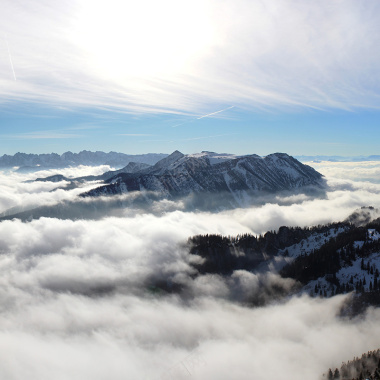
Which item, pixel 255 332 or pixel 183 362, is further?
pixel 255 332

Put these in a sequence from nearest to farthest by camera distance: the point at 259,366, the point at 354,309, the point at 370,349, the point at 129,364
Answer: the point at 370,349
the point at 259,366
the point at 354,309
the point at 129,364

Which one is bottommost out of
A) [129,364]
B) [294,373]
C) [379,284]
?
[129,364]

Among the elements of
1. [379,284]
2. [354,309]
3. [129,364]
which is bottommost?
[129,364]

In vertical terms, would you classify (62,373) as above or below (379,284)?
below

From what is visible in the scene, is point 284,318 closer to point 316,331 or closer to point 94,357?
point 316,331

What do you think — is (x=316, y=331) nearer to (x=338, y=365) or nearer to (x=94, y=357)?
(x=338, y=365)

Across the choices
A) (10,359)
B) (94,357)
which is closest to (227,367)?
(94,357)

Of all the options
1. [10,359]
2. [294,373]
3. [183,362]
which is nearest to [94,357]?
[10,359]

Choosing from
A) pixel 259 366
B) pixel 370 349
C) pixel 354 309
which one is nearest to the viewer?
pixel 370 349

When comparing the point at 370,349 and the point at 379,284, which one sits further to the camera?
the point at 379,284
